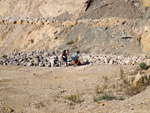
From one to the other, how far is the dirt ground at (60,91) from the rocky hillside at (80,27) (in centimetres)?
435

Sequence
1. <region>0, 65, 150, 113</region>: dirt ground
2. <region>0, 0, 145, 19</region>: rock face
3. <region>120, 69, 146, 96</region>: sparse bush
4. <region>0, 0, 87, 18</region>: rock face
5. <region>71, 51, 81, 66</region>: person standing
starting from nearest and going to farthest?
<region>0, 65, 150, 113</region>: dirt ground → <region>120, 69, 146, 96</region>: sparse bush → <region>71, 51, 81, 66</region>: person standing → <region>0, 0, 145, 19</region>: rock face → <region>0, 0, 87, 18</region>: rock face

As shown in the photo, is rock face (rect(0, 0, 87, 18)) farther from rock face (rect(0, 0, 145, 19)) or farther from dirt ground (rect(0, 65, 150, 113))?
dirt ground (rect(0, 65, 150, 113))

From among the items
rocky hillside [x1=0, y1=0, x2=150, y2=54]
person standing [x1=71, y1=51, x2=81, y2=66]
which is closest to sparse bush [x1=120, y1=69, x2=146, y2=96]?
person standing [x1=71, y1=51, x2=81, y2=66]

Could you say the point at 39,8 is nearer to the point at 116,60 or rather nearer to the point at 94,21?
the point at 94,21

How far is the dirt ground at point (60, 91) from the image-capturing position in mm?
5735

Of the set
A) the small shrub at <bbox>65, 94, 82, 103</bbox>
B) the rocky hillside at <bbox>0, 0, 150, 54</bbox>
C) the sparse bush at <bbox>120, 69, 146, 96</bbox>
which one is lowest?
the small shrub at <bbox>65, 94, 82, 103</bbox>

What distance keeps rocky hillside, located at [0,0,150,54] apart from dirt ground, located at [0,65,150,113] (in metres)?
4.35

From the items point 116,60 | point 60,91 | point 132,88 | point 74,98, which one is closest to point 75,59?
point 116,60

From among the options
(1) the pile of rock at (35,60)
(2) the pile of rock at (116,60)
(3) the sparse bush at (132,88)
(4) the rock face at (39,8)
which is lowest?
(3) the sparse bush at (132,88)

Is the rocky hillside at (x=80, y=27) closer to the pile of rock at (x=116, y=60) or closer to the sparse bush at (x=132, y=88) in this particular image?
the pile of rock at (x=116, y=60)

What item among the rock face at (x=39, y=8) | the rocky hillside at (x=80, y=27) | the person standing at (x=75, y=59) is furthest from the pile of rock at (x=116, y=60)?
the rock face at (x=39, y=8)

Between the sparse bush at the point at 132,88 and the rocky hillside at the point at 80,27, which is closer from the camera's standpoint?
the sparse bush at the point at 132,88

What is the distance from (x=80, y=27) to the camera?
18906mm

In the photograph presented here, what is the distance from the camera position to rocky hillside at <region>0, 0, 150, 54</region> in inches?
613
